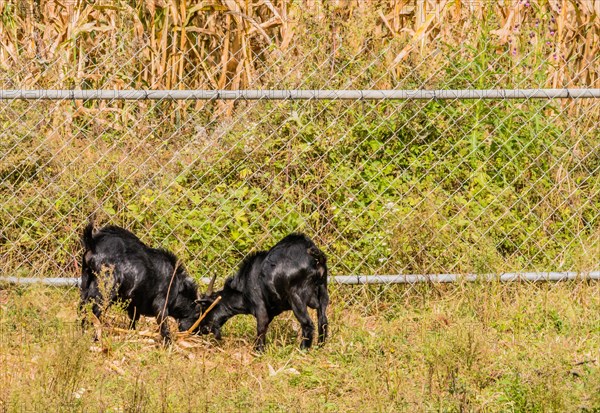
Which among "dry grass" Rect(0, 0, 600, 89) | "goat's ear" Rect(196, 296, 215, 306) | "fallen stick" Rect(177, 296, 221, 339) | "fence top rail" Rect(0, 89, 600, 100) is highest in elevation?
"fence top rail" Rect(0, 89, 600, 100)

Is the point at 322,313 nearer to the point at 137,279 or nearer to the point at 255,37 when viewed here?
the point at 137,279

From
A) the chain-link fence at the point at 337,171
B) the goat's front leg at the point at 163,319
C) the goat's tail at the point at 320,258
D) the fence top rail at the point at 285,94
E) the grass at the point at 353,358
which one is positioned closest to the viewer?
the grass at the point at 353,358

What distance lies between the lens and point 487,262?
7969 millimetres

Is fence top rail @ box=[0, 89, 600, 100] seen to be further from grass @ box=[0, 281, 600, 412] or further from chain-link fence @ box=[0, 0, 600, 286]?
grass @ box=[0, 281, 600, 412]

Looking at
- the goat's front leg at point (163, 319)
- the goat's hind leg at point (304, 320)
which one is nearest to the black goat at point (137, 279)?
the goat's front leg at point (163, 319)

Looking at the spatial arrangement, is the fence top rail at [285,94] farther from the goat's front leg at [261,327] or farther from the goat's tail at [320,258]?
the goat's front leg at [261,327]

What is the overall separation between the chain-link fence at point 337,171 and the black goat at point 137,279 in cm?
79

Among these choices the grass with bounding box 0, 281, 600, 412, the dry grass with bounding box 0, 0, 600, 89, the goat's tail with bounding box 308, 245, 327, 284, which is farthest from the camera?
the dry grass with bounding box 0, 0, 600, 89

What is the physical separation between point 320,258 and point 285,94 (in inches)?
55.1

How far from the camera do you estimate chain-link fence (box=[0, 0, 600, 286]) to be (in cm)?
809

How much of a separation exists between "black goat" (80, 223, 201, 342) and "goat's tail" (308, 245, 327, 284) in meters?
0.92

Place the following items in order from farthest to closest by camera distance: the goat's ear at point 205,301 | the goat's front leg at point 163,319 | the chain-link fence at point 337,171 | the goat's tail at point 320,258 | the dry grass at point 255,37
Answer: the dry grass at point 255,37
the chain-link fence at point 337,171
the goat's ear at point 205,301
the goat's front leg at point 163,319
the goat's tail at point 320,258

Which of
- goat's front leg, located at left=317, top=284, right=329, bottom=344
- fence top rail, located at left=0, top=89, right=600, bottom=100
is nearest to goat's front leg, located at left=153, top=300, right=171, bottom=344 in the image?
goat's front leg, located at left=317, top=284, right=329, bottom=344

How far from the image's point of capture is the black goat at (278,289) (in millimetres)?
6941
